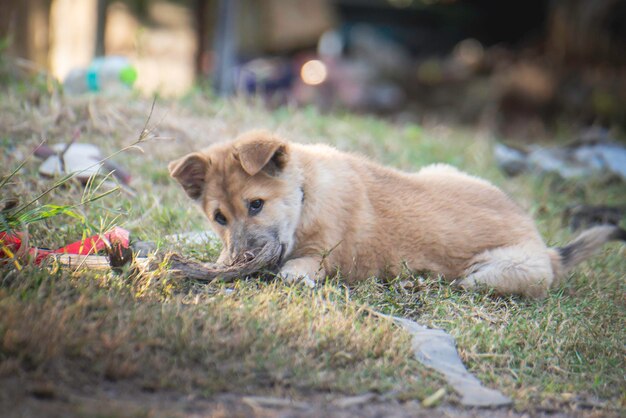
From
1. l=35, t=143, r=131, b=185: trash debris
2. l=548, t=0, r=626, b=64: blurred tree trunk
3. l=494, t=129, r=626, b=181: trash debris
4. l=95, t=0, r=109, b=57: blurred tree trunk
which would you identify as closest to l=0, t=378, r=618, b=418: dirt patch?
l=35, t=143, r=131, b=185: trash debris

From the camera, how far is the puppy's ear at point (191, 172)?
14.9 ft

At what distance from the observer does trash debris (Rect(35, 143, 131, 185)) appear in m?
5.91

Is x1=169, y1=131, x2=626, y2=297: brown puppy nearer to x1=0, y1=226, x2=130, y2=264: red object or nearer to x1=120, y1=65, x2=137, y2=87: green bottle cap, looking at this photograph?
x1=0, y1=226, x2=130, y2=264: red object

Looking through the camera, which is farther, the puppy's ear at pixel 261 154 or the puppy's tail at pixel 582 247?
the puppy's tail at pixel 582 247

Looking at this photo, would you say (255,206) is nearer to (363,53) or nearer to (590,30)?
(590,30)

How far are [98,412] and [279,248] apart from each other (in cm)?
190

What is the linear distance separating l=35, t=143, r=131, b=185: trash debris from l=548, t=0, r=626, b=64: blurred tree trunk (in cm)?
907

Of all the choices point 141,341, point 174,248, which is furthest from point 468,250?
point 141,341

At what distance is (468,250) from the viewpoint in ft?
16.4

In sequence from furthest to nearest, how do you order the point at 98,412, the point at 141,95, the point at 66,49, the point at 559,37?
the point at 559,37
the point at 66,49
the point at 141,95
the point at 98,412

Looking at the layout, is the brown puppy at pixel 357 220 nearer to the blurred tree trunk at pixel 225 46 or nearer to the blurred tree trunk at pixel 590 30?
the blurred tree trunk at pixel 225 46

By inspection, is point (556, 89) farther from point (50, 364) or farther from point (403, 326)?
point (50, 364)

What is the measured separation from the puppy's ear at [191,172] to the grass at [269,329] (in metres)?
0.44

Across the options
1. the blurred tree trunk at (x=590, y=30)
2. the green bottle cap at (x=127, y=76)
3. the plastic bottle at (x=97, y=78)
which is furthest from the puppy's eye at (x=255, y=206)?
the blurred tree trunk at (x=590, y=30)
